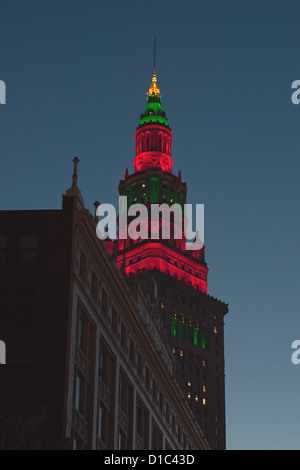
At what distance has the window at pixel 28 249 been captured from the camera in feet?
218

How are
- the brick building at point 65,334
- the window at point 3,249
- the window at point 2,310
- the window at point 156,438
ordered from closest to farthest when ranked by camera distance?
the brick building at point 65,334
the window at point 2,310
the window at point 3,249
the window at point 156,438

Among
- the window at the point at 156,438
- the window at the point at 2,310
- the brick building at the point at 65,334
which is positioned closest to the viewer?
the brick building at the point at 65,334

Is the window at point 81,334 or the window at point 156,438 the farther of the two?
the window at point 156,438

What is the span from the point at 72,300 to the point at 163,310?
13375 centimetres

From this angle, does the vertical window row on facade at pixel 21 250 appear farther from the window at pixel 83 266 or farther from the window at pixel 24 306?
the window at pixel 83 266

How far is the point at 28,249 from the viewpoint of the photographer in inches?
2640

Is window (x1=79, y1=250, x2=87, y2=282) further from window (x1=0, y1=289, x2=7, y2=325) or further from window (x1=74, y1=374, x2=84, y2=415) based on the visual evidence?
window (x1=74, y1=374, x2=84, y2=415)

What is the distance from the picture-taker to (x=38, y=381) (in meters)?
61.0

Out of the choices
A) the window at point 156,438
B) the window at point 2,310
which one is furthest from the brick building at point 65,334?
the window at point 156,438

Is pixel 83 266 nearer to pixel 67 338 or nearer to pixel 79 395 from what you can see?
pixel 67 338

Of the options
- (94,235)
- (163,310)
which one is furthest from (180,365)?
(94,235)

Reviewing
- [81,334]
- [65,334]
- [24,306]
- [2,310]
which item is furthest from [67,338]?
[2,310]

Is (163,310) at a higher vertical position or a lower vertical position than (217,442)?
higher
